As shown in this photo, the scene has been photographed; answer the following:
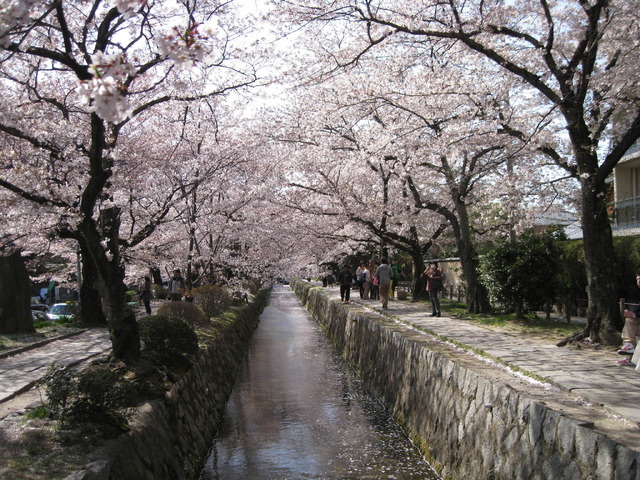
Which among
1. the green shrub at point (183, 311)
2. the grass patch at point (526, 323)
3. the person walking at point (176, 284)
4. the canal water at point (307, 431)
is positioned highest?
the person walking at point (176, 284)

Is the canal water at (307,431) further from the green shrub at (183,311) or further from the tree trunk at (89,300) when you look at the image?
the tree trunk at (89,300)

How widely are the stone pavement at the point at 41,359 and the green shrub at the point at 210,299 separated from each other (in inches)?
110

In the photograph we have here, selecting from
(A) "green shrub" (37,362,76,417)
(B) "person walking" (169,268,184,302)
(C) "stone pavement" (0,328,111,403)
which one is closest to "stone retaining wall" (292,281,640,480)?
(A) "green shrub" (37,362,76,417)

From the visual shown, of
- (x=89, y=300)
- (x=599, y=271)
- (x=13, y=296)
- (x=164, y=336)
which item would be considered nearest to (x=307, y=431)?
(x=164, y=336)

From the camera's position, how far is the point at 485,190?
55.9 feet

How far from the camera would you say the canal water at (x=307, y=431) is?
316 inches

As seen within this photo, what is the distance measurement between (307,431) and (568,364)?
173 inches

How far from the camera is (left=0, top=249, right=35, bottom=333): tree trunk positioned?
14367 millimetres

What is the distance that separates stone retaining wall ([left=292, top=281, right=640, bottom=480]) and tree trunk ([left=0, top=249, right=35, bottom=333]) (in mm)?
8911

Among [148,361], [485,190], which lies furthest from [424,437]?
[485,190]

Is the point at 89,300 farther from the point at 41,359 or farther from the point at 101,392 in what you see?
the point at 101,392

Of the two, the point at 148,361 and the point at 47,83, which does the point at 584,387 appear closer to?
the point at 148,361

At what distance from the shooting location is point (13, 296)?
14.5m

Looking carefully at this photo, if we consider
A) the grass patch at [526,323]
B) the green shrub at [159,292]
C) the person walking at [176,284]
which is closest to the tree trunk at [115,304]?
the grass patch at [526,323]
